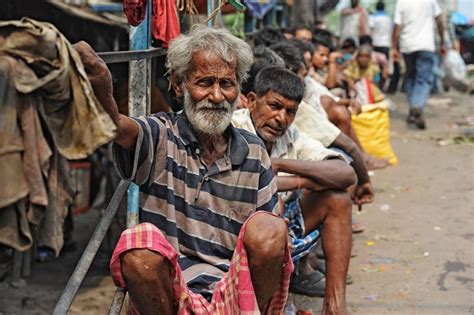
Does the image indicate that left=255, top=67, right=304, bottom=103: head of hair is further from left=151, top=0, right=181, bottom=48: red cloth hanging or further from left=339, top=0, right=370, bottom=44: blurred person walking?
left=339, top=0, right=370, bottom=44: blurred person walking

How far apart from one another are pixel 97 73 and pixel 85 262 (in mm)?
722

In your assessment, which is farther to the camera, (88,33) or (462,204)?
(462,204)

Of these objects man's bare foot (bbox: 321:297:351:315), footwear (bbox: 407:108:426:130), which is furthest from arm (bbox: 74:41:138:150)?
footwear (bbox: 407:108:426:130)

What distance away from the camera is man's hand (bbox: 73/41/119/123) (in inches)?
82.0

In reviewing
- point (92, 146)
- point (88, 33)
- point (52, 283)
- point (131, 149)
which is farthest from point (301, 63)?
point (92, 146)

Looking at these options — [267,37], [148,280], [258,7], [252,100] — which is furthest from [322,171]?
[258,7]

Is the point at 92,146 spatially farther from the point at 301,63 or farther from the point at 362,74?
the point at 362,74

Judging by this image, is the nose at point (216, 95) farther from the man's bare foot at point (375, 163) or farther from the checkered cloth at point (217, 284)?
the man's bare foot at point (375, 163)

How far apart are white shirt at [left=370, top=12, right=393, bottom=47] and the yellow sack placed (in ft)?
18.0

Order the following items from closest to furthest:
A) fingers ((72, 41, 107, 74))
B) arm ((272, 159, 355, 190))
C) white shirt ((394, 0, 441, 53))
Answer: fingers ((72, 41, 107, 74)) → arm ((272, 159, 355, 190)) → white shirt ((394, 0, 441, 53))

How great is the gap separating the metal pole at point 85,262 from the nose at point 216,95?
434 mm

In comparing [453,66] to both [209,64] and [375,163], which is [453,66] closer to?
[375,163]

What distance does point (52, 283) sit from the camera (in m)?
5.16

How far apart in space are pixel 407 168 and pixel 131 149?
5.20 meters
